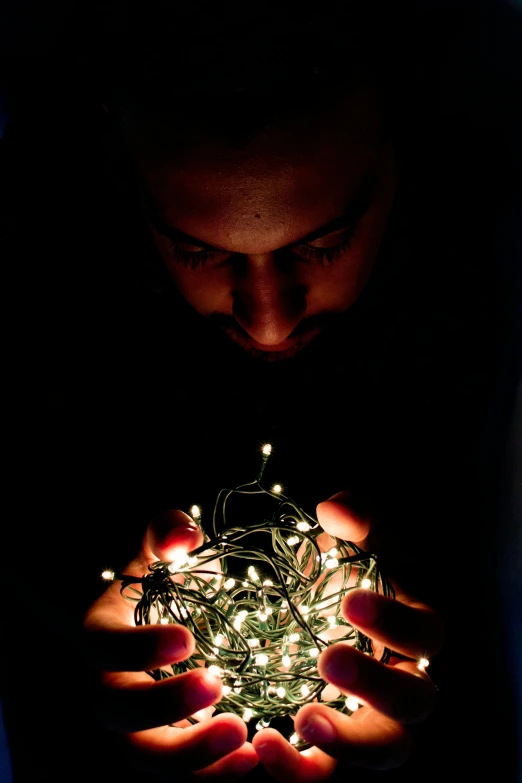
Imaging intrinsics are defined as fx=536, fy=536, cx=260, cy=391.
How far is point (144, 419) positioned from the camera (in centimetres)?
134

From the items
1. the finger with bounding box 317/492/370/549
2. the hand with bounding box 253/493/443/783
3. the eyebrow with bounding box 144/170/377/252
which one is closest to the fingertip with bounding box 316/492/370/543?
the finger with bounding box 317/492/370/549

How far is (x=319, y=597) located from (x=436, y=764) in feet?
1.60

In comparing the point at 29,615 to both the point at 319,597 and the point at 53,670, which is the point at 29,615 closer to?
the point at 53,670

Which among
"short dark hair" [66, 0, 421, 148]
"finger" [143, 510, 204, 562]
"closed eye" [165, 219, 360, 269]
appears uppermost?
"short dark hair" [66, 0, 421, 148]

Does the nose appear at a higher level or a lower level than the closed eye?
lower

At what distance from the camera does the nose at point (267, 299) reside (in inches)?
30.6

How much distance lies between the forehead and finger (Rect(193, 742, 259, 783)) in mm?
667

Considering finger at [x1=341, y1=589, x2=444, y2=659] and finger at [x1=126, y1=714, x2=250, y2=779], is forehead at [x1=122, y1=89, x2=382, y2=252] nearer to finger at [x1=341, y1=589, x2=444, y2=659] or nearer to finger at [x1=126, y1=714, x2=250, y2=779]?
finger at [x1=341, y1=589, x2=444, y2=659]

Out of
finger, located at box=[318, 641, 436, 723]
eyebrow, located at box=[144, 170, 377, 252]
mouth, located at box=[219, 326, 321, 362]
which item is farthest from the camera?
mouth, located at box=[219, 326, 321, 362]

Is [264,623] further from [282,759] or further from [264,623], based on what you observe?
[282,759]

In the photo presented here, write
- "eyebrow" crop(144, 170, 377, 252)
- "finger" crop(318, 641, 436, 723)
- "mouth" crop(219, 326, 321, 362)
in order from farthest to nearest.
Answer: "mouth" crop(219, 326, 321, 362), "eyebrow" crop(144, 170, 377, 252), "finger" crop(318, 641, 436, 723)

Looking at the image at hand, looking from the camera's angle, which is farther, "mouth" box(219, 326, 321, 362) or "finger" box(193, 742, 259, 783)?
"mouth" box(219, 326, 321, 362)

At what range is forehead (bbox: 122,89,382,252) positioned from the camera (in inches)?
25.2

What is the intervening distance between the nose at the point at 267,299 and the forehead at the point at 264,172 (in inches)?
2.8
